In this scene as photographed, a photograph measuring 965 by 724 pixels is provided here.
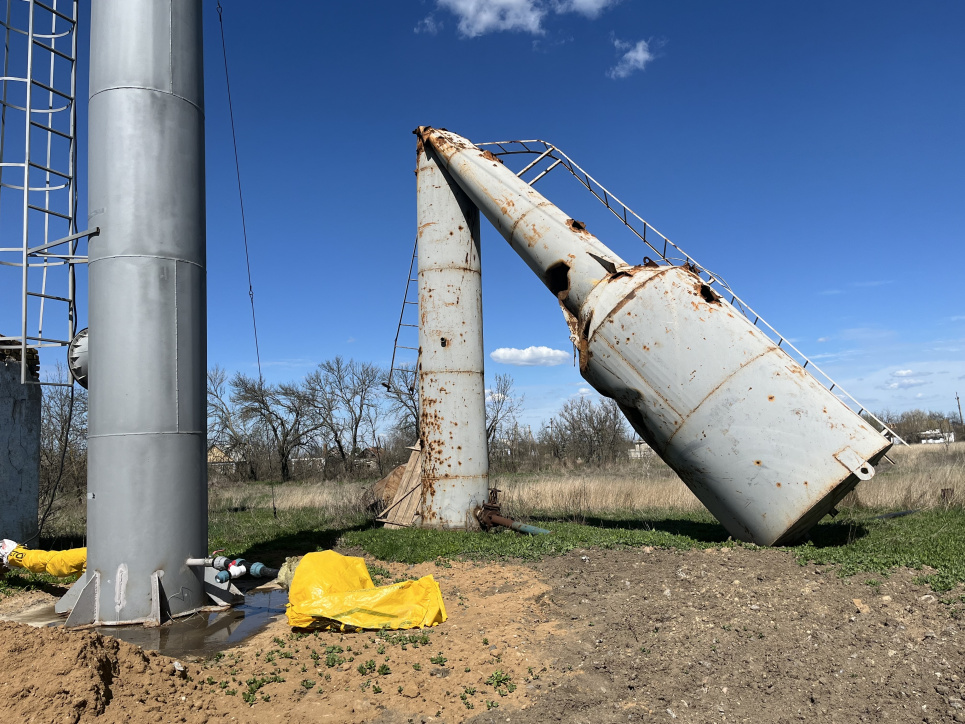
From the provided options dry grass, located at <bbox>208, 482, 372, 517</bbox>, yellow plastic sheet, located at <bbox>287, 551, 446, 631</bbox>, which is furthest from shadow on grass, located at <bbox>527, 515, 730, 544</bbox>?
dry grass, located at <bbox>208, 482, 372, 517</bbox>

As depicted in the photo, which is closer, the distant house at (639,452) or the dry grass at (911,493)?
the dry grass at (911,493)

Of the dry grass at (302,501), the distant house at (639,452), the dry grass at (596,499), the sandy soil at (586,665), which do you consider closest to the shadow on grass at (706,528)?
the dry grass at (596,499)

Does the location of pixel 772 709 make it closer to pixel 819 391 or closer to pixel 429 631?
pixel 429 631

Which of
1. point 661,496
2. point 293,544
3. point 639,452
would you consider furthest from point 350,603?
point 639,452

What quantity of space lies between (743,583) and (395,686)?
369cm

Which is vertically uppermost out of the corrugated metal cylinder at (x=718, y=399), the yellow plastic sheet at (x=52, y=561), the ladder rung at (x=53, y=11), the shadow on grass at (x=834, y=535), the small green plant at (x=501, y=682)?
the ladder rung at (x=53, y=11)

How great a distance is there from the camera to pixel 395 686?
528cm

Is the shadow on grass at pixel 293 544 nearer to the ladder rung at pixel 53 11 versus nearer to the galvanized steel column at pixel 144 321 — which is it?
the galvanized steel column at pixel 144 321

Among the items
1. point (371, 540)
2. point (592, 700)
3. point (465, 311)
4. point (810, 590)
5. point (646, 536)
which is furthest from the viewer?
point (465, 311)

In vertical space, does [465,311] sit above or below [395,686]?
above

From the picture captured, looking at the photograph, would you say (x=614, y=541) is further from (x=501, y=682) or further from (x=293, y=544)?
(x=293, y=544)

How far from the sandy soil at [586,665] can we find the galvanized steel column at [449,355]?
508 centimetres

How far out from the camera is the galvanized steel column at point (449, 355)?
12172 mm

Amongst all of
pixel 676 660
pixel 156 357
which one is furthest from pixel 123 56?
pixel 676 660
